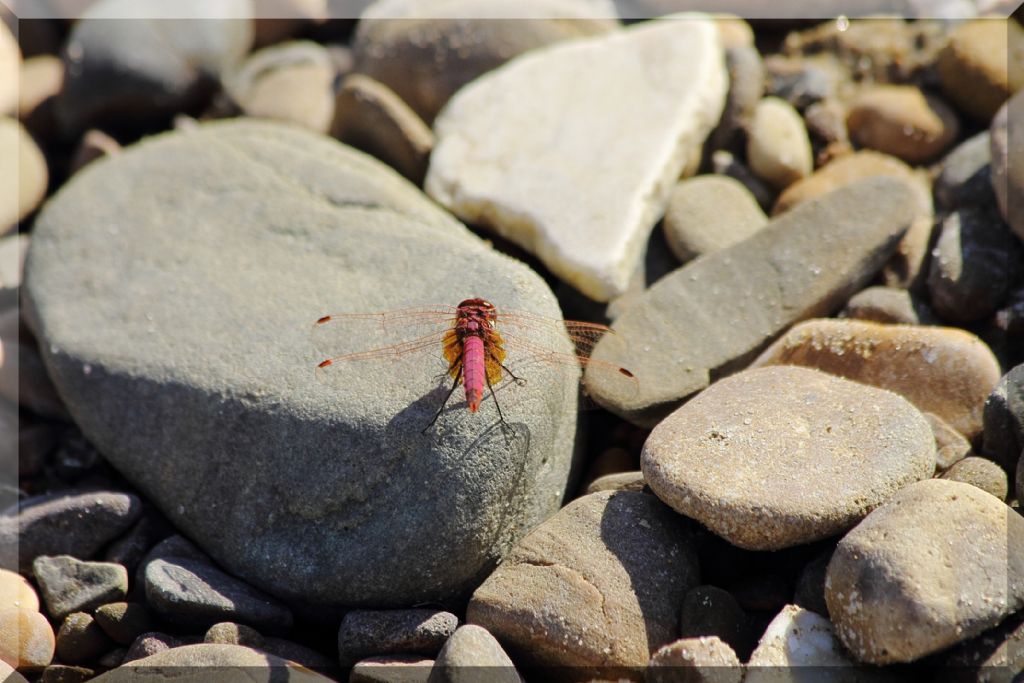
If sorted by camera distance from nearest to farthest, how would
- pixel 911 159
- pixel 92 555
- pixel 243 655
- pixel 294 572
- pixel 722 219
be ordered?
1. pixel 243 655
2. pixel 294 572
3. pixel 92 555
4. pixel 722 219
5. pixel 911 159

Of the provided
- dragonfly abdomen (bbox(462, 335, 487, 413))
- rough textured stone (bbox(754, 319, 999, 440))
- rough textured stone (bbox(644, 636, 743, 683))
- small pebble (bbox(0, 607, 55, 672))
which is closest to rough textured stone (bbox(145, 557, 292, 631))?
small pebble (bbox(0, 607, 55, 672))

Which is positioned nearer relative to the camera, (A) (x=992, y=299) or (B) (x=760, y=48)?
(A) (x=992, y=299)

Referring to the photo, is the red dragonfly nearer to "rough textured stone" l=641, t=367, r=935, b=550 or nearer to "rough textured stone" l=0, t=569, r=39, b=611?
"rough textured stone" l=641, t=367, r=935, b=550

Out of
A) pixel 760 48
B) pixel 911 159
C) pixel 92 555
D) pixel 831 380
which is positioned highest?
pixel 760 48

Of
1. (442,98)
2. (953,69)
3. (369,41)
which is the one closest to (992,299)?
(953,69)

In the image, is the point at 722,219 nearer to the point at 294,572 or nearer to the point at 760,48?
the point at 760,48

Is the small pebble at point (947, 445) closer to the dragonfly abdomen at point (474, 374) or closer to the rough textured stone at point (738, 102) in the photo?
the dragonfly abdomen at point (474, 374)
